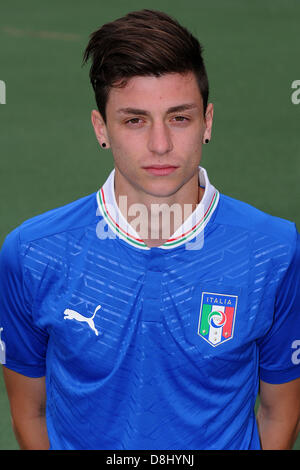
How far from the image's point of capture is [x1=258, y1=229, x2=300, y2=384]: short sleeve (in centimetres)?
242

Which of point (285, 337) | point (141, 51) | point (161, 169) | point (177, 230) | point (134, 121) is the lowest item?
point (285, 337)

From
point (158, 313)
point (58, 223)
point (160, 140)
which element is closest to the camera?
point (160, 140)

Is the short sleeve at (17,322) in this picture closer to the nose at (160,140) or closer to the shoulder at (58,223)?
the shoulder at (58,223)

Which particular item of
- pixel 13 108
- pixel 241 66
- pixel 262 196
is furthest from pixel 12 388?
pixel 241 66

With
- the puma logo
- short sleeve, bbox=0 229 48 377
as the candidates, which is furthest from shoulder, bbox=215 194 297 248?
short sleeve, bbox=0 229 48 377

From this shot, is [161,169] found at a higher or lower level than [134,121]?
lower

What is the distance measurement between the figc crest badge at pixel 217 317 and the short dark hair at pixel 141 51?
0.59 m

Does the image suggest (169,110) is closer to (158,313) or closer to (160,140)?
(160,140)

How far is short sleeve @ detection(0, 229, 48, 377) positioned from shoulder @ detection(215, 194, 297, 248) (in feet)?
2.00

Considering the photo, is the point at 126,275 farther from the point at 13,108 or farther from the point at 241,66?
the point at 241,66

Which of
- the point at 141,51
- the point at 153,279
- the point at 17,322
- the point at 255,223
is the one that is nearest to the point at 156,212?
the point at 153,279

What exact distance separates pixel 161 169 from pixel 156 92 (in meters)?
0.21

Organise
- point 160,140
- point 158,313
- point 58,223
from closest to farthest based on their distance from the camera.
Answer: point 160,140 → point 158,313 → point 58,223

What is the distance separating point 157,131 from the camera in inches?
88.7
